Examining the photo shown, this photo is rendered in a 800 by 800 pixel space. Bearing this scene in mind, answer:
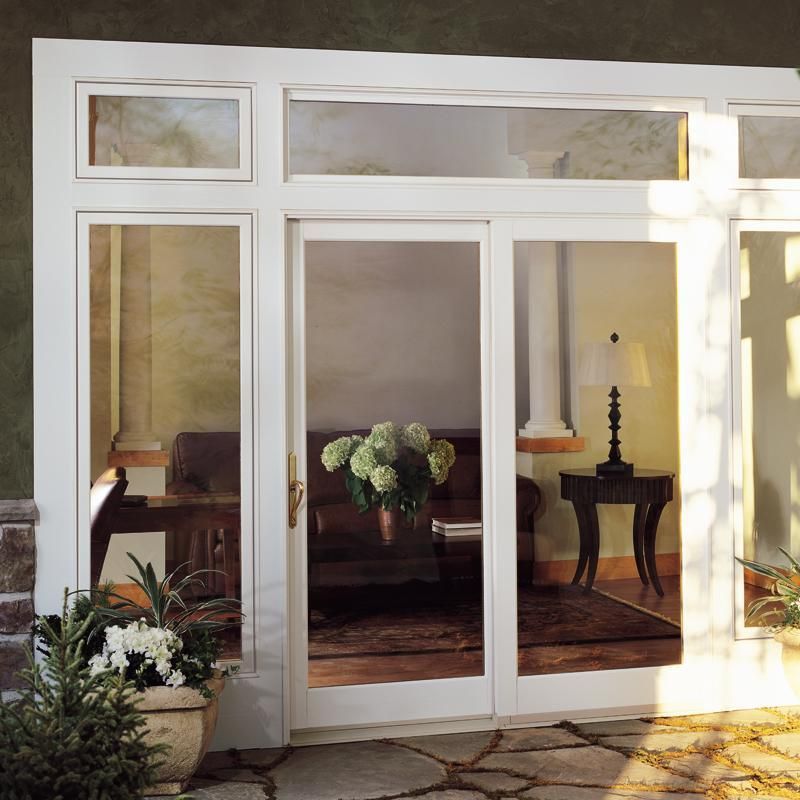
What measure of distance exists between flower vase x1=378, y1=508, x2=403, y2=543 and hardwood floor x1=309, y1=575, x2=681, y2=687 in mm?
470

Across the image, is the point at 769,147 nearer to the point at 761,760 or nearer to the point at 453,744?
the point at 761,760

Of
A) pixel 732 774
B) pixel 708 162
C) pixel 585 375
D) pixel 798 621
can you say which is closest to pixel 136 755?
pixel 732 774

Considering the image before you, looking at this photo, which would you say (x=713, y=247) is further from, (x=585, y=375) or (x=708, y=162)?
(x=585, y=375)

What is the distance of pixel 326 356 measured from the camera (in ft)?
12.5

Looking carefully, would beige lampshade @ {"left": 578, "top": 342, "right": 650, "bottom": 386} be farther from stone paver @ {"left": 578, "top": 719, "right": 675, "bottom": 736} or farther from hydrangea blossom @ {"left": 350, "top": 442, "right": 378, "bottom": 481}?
stone paver @ {"left": 578, "top": 719, "right": 675, "bottom": 736}

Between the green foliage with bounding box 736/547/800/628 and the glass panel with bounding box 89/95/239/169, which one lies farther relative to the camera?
the green foliage with bounding box 736/547/800/628

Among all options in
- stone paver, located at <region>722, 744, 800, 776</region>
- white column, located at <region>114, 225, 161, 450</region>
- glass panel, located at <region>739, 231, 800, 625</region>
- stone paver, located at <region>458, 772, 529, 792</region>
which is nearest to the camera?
stone paver, located at <region>458, 772, 529, 792</region>

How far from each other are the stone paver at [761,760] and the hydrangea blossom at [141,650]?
6.44 feet

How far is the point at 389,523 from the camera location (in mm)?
3852

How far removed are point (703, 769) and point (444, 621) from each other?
1.08 metres

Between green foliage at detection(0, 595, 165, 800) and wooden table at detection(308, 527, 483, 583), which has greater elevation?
wooden table at detection(308, 527, 483, 583)

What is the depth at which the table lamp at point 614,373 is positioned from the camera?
3.96 meters

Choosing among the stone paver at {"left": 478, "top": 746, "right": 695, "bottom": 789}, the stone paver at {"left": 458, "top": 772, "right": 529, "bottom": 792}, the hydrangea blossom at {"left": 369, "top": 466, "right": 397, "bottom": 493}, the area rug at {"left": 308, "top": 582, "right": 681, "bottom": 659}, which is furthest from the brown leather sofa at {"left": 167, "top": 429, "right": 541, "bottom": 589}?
the stone paver at {"left": 458, "top": 772, "right": 529, "bottom": 792}

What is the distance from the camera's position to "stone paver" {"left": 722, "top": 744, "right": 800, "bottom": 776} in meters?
3.40
